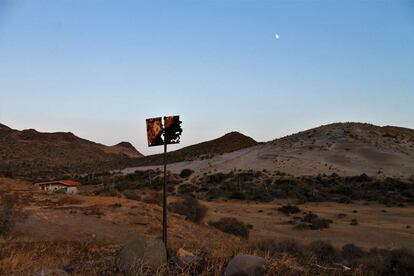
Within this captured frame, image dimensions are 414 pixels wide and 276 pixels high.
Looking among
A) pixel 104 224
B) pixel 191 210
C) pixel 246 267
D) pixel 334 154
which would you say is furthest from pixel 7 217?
pixel 334 154

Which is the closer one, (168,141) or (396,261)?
→ (168,141)

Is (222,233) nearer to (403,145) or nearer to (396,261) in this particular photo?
(396,261)

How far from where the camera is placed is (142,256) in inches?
253

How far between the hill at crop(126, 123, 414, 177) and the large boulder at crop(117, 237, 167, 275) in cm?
4298

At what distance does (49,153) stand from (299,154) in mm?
63375

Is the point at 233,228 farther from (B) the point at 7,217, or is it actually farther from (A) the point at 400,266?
(B) the point at 7,217

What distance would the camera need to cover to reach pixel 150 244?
6672 millimetres

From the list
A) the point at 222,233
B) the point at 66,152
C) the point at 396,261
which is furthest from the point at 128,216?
the point at 66,152

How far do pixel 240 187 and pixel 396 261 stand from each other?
31.1 meters

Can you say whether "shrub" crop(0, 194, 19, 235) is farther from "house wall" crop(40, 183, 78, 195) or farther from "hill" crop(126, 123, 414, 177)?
"hill" crop(126, 123, 414, 177)

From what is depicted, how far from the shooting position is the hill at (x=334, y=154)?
50156mm

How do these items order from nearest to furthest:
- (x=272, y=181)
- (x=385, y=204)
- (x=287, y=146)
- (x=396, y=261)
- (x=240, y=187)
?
(x=396, y=261), (x=385, y=204), (x=240, y=187), (x=272, y=181), (x=287, y=146)

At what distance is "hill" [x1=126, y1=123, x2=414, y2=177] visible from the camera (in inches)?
1975

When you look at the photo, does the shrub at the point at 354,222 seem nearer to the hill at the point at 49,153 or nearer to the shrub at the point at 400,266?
the shrub at the point at 400,266
